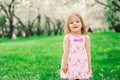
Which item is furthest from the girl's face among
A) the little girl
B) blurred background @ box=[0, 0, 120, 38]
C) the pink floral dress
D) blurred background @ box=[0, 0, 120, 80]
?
blurred background @ box=[0, 0, 120, 38]

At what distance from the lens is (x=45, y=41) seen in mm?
39031

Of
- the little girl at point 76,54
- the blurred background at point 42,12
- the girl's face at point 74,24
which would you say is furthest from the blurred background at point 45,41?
the girl's face at point 74,24

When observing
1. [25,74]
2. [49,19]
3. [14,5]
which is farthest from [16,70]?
[49,19]

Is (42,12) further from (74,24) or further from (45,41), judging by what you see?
(74,24)

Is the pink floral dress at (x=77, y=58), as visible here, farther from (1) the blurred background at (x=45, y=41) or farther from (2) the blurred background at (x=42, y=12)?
(2) the blurred background at (x=42, y=12)

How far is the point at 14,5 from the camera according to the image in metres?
53.5

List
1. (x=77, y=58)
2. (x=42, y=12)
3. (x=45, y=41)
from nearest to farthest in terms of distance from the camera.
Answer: (x=77, y=58) → (x=45, y=41) → (x=42, y=12)

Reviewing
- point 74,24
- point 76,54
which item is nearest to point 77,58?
point 76,54

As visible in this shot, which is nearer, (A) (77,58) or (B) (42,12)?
(A) (77,58)

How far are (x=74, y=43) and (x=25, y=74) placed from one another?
15.9 ft

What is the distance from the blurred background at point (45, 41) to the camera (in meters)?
14.2

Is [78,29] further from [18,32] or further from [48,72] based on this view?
[18,32]

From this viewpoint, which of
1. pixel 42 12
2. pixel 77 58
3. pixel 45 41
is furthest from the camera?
pixel 42 12

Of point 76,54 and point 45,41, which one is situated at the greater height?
point 76,54
